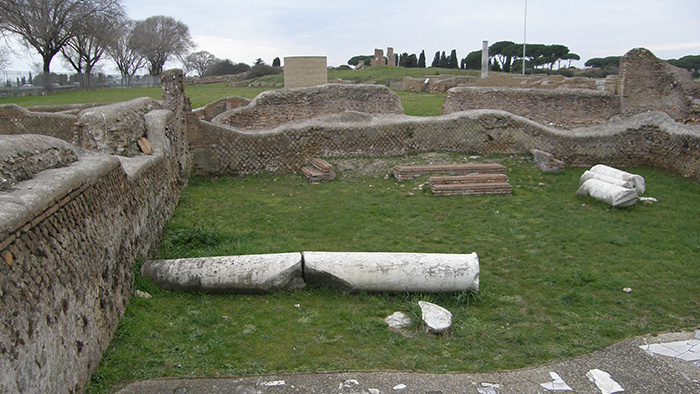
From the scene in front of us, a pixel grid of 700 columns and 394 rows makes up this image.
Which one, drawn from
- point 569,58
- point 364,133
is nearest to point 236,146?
point 364,133

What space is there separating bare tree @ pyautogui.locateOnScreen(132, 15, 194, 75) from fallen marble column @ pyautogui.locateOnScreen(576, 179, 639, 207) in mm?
55721

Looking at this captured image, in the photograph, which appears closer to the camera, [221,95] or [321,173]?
[321,173]

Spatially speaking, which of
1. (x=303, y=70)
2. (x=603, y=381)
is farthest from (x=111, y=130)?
(x=303, y=70)

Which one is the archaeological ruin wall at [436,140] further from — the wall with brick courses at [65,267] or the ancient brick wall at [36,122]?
the wall with brick courses at [65,267]

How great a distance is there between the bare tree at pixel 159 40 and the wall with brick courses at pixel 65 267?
185ft

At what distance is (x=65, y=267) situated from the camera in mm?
3402

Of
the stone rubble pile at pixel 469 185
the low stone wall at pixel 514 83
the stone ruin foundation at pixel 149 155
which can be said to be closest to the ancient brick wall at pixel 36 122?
the stone ruin foundation at pixel 149 155

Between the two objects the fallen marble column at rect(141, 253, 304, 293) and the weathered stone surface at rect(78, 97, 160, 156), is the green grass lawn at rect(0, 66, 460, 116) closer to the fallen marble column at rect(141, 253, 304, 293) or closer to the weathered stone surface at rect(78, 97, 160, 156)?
the weathered stone surface at rect(78, 97, 160, 156)

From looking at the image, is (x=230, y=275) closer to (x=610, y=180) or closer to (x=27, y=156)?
(x=27, y=156)

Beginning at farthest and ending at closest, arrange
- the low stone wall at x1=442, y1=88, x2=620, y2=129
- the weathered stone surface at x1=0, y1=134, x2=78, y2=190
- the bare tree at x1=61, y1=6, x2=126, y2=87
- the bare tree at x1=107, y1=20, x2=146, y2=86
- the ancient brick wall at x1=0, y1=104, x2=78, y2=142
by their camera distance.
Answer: the bare tree at x1=107, y1=20, x2=146, y2=86
the bare tree at x1=61, y1=6, x2=126, y2=87
the low stone wall at x1=442, y1=88, x2=620, y2=129
the ancient brick wall at x1=0, y1=104, x2=78, y2=142
the weathered stone surface at x1=0, y1=134, x2=78, y2=190

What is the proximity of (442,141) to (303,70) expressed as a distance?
28.1ft

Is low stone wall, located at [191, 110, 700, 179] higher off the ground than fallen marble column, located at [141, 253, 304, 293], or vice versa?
low stone wall, located at [191, 110, 700, 179]

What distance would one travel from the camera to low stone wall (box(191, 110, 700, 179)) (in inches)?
428

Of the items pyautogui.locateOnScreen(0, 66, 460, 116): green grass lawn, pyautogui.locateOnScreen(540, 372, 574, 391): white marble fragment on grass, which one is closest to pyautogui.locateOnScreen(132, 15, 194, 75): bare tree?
pyautogui.locateOnScreen(0, 66, 460, 116): green grass lawn
